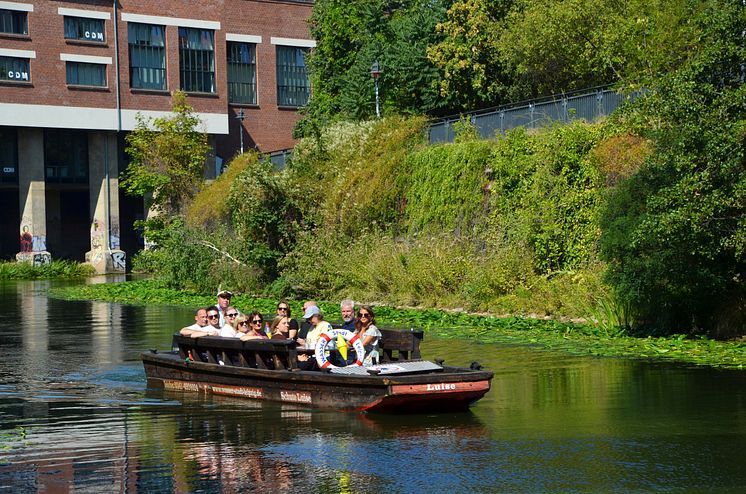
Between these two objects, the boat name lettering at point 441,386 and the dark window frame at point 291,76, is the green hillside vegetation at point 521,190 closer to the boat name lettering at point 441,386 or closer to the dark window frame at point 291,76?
the boat name lettering at point 441,386

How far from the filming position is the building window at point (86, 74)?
70631 mm

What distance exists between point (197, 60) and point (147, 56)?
12.5ft

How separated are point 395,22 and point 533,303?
32.5 m

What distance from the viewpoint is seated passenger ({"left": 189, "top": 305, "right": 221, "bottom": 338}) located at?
20.8m

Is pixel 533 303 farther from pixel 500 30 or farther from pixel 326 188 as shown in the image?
pixel 500 30

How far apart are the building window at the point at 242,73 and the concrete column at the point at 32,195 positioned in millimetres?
14271

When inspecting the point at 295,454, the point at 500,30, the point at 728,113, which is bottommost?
the point at 295,454

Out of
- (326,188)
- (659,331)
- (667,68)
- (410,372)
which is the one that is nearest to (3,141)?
(326,188)

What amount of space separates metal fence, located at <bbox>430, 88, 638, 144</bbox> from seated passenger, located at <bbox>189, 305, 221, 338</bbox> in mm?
14583

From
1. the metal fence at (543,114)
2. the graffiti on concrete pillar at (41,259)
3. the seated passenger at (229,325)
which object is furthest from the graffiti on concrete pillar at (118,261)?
the seated passenger at (229,325)

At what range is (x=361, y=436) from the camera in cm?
1562

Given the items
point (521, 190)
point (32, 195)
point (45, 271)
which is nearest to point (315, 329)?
point (521, 190)

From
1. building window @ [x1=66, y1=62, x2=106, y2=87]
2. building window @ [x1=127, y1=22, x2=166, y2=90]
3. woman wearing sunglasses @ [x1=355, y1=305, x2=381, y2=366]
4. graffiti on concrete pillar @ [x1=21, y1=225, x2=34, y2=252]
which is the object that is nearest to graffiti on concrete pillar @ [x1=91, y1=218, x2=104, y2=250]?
graffiti on concrete pillar @ [x1=21, y1=225, x2=34, y2=252]

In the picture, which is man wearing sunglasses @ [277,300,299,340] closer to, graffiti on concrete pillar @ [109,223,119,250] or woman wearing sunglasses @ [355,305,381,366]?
woman wearing sunglasses @ [355,305,381,366]
